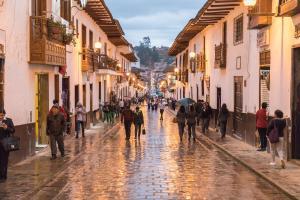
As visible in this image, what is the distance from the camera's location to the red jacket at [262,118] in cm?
1908

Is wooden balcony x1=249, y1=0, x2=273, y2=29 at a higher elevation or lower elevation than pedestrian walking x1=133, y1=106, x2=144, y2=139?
higher

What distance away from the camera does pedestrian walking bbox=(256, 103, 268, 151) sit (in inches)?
751

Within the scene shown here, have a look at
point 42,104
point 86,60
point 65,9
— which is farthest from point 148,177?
point 86,60

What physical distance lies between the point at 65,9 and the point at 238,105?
26.6 feet

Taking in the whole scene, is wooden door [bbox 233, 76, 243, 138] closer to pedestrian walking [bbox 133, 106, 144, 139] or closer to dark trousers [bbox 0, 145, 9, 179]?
pedestrian walking [bbox 133, 106, 144, 139]

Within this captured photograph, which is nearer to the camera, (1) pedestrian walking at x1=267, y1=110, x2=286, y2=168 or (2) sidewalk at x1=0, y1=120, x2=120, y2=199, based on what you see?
(2) sidewalk at x1=0, y1=120, x2=120, y2=199

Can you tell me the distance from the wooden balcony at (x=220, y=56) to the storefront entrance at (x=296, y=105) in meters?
12.2

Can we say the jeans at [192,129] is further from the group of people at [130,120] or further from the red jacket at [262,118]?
the red jacket at [262,118]

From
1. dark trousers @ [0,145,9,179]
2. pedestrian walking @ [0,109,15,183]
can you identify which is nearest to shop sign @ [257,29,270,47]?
pedestrian walking @ [0,109,15,183]

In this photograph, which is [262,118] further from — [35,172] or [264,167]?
[35,172]

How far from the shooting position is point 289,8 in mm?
15125

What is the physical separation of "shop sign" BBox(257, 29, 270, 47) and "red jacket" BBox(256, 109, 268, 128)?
215cm

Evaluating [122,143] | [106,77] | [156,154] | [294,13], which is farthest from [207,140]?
[106,77]

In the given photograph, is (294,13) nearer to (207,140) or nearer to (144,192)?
(144,192)
